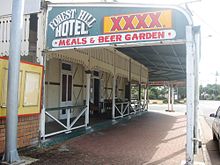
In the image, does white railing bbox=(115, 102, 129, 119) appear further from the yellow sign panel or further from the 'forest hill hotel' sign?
the 'forest hill hotel' sign

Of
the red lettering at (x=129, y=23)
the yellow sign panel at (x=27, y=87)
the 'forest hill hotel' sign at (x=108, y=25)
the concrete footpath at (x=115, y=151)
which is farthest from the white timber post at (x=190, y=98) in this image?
the yellow sign panel at (x=27, y=87)

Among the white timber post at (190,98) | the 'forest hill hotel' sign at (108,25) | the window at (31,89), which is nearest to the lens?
the white timber post at (190,98)

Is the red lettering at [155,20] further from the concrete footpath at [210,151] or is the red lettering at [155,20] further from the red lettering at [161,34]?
the concrete footpath at [210,151]

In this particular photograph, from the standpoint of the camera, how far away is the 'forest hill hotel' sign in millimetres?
5594

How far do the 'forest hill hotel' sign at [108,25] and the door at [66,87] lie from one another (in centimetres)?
509

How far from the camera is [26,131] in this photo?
258 inches

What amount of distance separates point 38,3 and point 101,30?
7.31ft

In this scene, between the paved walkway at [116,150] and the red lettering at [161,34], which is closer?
the red lettering at [161,34]

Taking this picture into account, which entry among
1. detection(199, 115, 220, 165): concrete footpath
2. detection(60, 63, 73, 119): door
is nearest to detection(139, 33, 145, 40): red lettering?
detection(199, 115, 220, 165): concrete footpath

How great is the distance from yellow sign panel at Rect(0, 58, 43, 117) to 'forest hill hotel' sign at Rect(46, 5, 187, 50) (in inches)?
33.3

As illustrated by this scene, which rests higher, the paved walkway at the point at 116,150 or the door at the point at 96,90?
the door at the point at 96,90

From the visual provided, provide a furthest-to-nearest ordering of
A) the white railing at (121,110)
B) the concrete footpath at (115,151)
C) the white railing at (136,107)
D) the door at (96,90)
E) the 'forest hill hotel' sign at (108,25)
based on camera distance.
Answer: the white railing at (136,107), the door at (96,90), the white railing at (121,110), the concrete footpath at (115,151), the 'forest hill hotel' sign at (108,25)

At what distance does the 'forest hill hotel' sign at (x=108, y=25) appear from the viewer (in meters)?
5.59

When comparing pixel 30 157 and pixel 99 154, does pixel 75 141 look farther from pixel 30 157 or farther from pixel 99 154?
pixel 30 157
